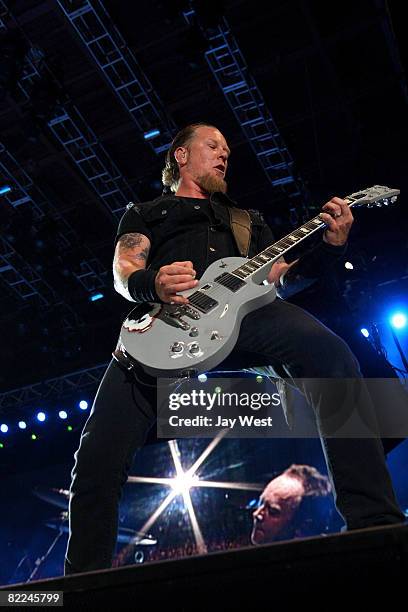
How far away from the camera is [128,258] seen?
8.16 feet

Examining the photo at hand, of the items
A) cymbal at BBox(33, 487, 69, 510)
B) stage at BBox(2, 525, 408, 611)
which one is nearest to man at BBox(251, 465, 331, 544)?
cymbal at BBox(33, 487, 69, 510)

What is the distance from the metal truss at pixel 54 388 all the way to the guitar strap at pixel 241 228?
6883 mm

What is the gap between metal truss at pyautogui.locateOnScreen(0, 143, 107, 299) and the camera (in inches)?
327

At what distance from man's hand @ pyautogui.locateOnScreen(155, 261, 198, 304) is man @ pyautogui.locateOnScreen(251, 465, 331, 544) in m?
5.53

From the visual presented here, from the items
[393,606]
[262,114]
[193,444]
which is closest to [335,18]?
[262,114]

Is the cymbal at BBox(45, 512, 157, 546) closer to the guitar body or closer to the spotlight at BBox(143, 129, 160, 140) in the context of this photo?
the spotlight at BBox(143, 129, 160, 140)

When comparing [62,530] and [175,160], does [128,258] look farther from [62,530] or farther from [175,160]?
[62,530]

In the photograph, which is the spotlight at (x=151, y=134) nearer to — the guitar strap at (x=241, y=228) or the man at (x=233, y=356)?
the man at (x=233, y=356)

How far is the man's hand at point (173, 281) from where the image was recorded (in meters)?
2.14

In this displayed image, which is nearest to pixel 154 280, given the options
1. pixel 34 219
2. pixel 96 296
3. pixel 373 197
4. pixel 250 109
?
pixel 373 197

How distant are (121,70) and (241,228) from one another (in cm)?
538

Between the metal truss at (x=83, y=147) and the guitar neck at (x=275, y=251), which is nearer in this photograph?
the guitar neck at (x=275, y=251)

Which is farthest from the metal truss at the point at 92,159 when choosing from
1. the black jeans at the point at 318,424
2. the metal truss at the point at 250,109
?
the black jeans at the point at 318,424

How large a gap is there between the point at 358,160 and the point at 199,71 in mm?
2540
